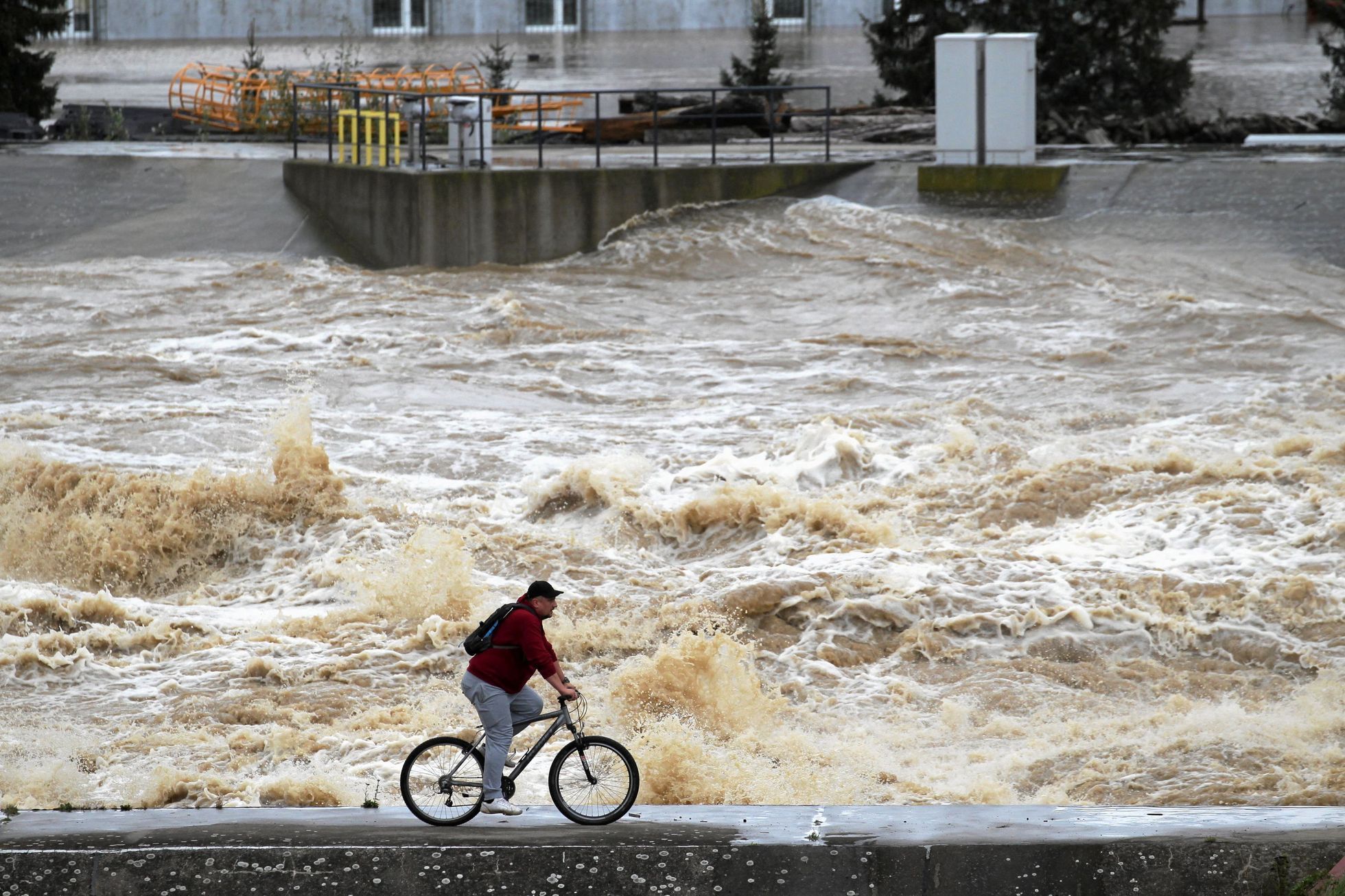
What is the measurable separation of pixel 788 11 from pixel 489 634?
49075 mm

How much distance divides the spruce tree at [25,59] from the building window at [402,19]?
22.7m

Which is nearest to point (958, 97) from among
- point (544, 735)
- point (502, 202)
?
point (502, 202)

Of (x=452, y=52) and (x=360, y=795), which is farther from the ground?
(x=452, y=52)

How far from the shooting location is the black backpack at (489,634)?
18.1ft

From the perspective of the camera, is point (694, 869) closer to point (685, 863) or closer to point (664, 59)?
point (685, 863)

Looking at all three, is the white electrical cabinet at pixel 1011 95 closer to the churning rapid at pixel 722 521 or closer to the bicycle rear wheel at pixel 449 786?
the churning rapid at pixel 722 521

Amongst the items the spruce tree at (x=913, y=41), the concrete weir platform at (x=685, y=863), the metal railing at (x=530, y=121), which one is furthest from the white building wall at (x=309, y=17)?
the concrete weir platform at (x=685, y=863)

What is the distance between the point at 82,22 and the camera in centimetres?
5528

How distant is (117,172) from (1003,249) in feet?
42.7

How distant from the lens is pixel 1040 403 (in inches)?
568

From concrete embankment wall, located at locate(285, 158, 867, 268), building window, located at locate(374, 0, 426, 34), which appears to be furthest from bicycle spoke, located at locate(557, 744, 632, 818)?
building window, located at locate(374, 0, 426, 34)

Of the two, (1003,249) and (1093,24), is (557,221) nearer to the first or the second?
(1003,249)

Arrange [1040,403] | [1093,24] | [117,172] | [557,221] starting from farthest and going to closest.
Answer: [1093,24] < [117,172] < [557,221] < [1040,403]

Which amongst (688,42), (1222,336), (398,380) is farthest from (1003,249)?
(688,42)
